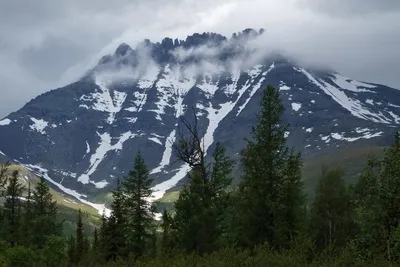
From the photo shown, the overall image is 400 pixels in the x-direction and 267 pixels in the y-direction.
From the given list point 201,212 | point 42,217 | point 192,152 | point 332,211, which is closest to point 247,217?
point 201,212

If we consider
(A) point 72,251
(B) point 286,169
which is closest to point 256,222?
(B) point 286,169

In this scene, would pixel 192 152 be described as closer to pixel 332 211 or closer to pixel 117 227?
pixel 117 227

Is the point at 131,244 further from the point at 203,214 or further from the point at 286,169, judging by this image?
the point at 286,169

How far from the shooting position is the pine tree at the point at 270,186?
35.6 meters

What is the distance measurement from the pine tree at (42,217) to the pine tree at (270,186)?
28930 mm

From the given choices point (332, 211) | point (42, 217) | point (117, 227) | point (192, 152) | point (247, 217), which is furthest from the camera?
point (332, 211)

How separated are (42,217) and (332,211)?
3379 cm

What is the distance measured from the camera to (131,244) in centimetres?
4938

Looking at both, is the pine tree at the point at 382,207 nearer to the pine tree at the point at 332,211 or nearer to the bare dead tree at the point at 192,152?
the bare dead tree at the point at 192,152

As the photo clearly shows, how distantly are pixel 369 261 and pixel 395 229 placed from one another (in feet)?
4.81

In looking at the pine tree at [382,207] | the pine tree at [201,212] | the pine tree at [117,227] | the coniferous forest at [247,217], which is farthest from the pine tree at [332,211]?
the pine tree at [382,207]

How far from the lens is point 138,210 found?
169 feet

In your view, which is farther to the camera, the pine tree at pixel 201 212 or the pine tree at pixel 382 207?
the pine tree at pixel 201 212

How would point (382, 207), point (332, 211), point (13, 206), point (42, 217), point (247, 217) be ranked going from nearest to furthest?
point (382, 207) < point (247, 217) < point (42, 217) < point (332, 211) < point (13, 206)
